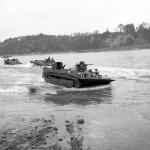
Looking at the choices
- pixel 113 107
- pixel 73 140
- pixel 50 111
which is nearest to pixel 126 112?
pixel 113 107

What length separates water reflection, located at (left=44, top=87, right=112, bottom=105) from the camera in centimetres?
1992

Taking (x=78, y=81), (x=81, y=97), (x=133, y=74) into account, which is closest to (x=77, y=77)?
(x=78, y=81)

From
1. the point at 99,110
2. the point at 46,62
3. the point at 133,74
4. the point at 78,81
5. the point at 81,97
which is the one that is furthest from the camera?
the point at 46,62

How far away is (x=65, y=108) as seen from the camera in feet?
58.7

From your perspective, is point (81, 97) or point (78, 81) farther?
point (78, 81)

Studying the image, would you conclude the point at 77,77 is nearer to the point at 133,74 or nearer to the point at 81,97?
the point at 81,97

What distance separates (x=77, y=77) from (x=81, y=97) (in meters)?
4.33

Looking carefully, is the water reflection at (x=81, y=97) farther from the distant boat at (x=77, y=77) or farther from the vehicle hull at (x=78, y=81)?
the distant boat at (x=77, y=77)

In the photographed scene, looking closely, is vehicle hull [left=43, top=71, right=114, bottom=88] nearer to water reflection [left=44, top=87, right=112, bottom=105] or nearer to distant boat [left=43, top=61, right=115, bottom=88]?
distant boat [left=43, top=61, right=115, bottom=88]

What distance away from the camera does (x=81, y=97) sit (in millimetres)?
21844

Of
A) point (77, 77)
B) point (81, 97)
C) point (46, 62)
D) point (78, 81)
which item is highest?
point (77, 77)

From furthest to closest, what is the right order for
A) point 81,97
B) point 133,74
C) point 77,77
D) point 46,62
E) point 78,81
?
point 46,62
point 133,74
point 77,77
point 78,81
point 81,97

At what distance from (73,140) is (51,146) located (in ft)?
3.29

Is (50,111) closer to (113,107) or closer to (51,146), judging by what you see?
(113,107)
